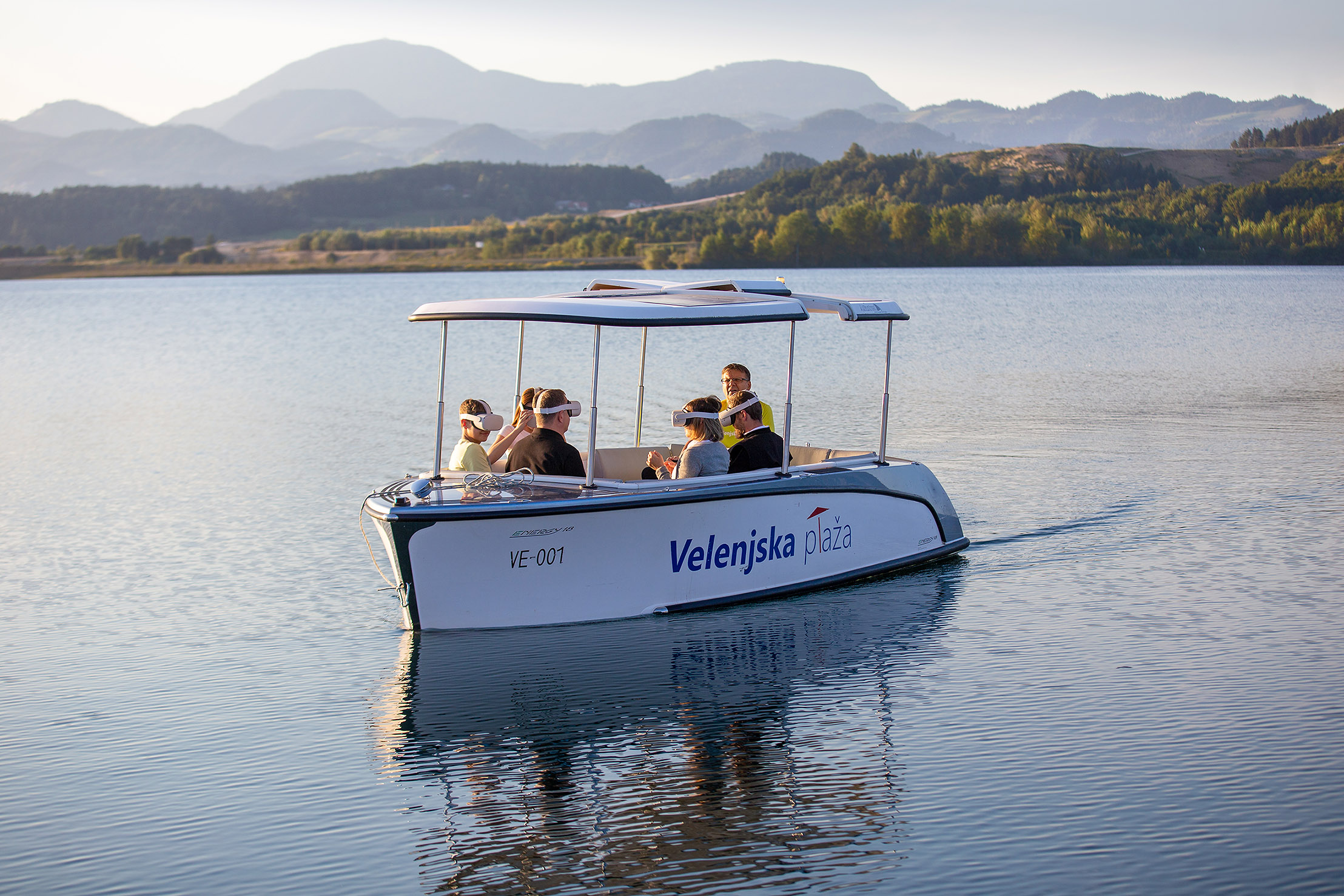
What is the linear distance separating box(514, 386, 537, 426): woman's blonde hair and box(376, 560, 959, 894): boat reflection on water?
1.96m

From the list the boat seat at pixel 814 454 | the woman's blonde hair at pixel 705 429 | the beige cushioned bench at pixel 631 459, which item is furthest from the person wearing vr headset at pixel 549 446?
the boat seat at pixel 814 454

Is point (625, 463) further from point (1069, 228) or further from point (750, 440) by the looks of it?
point (1069, 228)

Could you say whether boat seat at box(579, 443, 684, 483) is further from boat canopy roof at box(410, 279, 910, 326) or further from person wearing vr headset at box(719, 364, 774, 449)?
boat canopy roof at box(410, 279, 910, 326)

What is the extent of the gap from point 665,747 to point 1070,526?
758 cm

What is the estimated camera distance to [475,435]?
10500 mm

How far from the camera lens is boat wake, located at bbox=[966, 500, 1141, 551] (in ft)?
43.2

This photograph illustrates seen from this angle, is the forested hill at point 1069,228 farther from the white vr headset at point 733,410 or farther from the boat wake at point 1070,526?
the white vr headset at point 733,410

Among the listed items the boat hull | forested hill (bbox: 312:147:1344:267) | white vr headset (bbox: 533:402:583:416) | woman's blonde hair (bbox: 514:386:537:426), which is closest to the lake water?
the boat hull

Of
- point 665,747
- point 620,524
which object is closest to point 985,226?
point 620,524

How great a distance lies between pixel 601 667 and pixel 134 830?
3.43 metres

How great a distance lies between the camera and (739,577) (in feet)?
34.6

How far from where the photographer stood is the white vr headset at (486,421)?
1017 centimetres

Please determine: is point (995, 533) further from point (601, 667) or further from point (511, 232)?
point (511, 232)

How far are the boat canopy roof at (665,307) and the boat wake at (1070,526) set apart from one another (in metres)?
2.76
